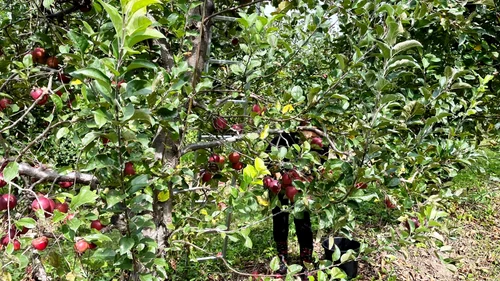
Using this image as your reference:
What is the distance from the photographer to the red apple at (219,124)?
1.65m

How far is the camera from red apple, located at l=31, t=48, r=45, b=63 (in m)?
1.46

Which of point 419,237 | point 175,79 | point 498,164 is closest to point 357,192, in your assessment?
point 419,237

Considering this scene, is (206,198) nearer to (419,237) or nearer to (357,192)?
(357,192)

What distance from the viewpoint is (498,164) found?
19.3 feet

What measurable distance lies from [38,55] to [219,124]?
71cm

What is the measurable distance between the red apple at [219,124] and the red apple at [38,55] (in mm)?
681

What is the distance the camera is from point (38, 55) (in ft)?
4.77

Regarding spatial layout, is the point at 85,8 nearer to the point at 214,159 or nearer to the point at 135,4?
the point at 214,159

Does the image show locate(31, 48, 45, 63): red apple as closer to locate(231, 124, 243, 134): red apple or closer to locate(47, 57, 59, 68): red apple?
locate(47, 57, 59, 68): red apple

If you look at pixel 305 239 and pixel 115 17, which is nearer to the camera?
pixel 115 17

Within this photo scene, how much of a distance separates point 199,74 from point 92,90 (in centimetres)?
67

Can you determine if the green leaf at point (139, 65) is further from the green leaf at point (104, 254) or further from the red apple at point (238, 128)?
the red apple at point (238, 128)

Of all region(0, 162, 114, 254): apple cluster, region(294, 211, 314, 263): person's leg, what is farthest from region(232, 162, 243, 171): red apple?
region(294, 211, 314, 263): person's leg

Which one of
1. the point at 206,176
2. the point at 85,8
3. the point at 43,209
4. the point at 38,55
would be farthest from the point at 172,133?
the point at 85,8
